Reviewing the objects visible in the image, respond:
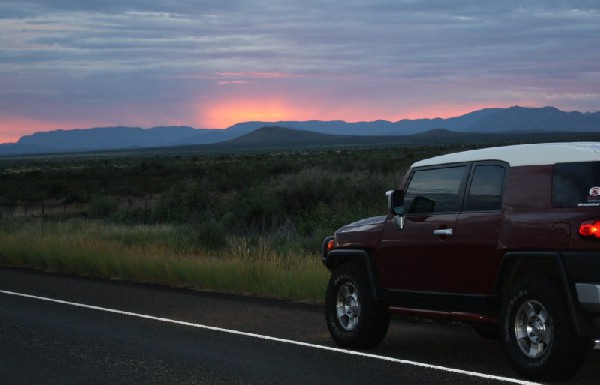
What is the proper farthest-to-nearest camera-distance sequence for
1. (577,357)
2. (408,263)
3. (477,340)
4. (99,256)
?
1. (99,256)
2. (477,340)
3. (408,263)
4. (577,357)

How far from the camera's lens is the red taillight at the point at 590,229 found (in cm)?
780

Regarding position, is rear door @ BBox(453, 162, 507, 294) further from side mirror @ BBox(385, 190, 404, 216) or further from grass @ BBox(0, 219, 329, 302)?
grass @ BBox(0, 219, 329, 302)

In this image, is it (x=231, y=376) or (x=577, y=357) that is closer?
(x=577, y=357)

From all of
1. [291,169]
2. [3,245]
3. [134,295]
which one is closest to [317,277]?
[134,295]

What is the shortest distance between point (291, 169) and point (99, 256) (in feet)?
142

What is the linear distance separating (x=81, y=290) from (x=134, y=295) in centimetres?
130

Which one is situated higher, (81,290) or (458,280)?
(458,280)

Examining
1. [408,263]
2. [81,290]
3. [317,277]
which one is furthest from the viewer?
[81,290]

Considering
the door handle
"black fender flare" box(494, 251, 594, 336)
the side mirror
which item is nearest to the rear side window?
"black fender flare" box(494, 251, 594, 336)

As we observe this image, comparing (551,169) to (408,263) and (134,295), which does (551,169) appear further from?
(134,295)

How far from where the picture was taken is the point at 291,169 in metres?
63.4

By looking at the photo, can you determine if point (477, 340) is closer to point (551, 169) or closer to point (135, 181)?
point (551, 169)

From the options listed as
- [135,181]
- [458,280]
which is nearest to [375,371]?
[458,280]

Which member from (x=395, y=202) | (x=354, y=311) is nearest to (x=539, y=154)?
(x=395, y=202)
